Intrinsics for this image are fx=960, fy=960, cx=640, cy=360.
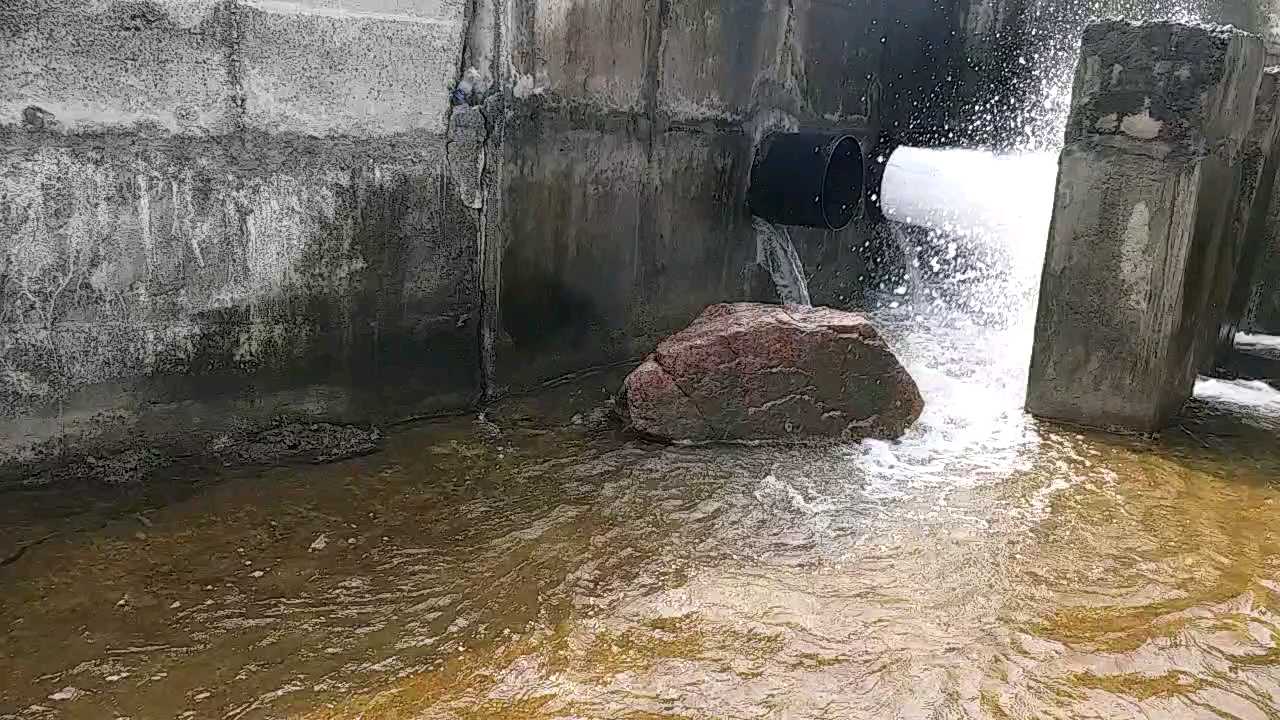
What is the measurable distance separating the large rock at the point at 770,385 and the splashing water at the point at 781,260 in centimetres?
181

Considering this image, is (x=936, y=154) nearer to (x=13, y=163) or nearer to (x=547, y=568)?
(x=547, y=568)

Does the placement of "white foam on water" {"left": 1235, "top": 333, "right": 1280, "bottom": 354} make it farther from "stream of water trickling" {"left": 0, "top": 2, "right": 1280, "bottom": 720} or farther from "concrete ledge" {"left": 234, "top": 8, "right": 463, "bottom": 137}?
"concrete ledge" {"left": 234, "top": 8, "right": 463, "bottom": 137}

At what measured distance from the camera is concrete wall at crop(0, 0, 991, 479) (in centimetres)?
314

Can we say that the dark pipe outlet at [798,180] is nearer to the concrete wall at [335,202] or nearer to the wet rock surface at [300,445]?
the concrete wall at [335,202]

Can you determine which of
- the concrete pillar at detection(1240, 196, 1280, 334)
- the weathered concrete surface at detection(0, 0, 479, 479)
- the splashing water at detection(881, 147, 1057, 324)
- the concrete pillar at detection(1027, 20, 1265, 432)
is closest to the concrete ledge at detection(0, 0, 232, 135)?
the weathered concrete surface at detection(0, 0, 479, 479)

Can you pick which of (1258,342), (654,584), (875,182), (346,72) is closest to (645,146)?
(346,72)

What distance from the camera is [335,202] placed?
3746 mm

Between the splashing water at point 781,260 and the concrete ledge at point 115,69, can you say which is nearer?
the concrete ledge at point 115,69

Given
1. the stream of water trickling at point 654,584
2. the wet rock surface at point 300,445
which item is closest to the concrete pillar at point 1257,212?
the stream of water trickling at point 654,584

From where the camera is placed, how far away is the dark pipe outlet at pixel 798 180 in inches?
Answer: 219

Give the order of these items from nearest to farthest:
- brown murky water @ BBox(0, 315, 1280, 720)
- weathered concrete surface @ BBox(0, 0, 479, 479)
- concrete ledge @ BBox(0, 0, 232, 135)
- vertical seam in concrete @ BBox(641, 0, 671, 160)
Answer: brown murky water @ BBox(0, 315, 1280, 720)
concrete ledge @ BBox(0, 0, 232, 135)
weathered concrete surface @ BBox(0, 0, 479, 479)
vertical seam in concrete @ BBox(641, 0, 671, 160)

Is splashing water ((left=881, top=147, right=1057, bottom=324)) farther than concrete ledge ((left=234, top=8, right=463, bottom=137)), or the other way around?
splashing water ((left=881, top=147, right=1057, bottom=324))

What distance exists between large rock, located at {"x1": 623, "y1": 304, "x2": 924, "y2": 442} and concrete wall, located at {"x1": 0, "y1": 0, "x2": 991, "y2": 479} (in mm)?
848

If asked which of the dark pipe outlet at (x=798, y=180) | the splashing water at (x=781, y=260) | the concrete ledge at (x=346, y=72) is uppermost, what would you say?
the concrete ledge at (x=346, y=72)
